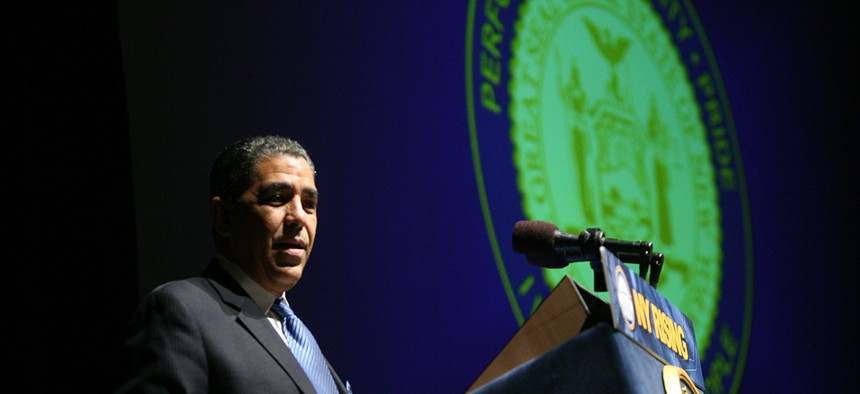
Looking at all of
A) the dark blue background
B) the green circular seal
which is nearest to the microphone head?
the dark blue background

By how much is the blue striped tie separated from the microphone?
1.48 feet

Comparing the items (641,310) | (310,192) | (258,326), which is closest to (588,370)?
(641,310)

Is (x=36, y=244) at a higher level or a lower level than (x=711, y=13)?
lower

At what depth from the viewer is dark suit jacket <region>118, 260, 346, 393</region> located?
5.02ft

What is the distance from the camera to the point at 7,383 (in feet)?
6.28

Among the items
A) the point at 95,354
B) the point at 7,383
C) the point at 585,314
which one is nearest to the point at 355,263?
the point at 95,354

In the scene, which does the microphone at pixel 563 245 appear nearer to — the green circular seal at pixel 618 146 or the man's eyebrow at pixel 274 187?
the man's eyebrow at pixel 274 187

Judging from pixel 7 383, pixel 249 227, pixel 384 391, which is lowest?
pixel 384 391

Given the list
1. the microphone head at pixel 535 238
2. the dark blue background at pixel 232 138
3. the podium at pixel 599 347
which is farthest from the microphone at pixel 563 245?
the dark blue background at pixel 232 138

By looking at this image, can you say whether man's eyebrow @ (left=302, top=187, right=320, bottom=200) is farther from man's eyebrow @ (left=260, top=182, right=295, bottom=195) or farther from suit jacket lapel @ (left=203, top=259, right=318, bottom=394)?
suit jacket lapel @ (left=203, top=259, right=318, bottom=394)

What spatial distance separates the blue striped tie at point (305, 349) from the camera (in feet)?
5.83

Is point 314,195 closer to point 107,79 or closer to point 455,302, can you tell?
point 107,79

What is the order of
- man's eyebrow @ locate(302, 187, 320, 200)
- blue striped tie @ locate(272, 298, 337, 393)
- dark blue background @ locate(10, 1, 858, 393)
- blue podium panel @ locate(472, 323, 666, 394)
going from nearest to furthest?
1. blue podium panel @ locate(472, 323, 666, 394)
2. blue striped tie @ locate(272, 298, 337, 393)
3. man's eyebrow @ locate(302, 187, 320, 200)
4. dark blue background @ locate(10, 1, 858, 393)

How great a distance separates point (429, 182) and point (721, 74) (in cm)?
209
